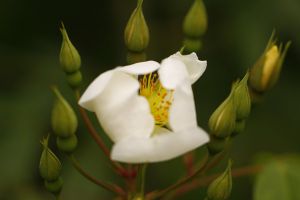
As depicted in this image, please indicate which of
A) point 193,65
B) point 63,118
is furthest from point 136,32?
point 63,118

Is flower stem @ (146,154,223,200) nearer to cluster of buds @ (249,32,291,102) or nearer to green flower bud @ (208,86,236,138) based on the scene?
green flower bud @ (208,86,236,138)

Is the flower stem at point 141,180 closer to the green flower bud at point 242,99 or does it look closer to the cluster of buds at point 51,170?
the cluster of buds at point 51,170

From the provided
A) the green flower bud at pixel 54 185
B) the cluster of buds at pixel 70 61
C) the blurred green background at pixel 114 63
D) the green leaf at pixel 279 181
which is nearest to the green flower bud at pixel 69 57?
the cluster of buds at pixel 70 61

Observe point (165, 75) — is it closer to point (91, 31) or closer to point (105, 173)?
point (105, 173)

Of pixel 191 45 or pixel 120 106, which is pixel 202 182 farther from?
pixel 120 106

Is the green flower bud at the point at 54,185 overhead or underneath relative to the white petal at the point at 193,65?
underneath

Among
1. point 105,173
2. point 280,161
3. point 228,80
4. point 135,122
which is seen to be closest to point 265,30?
point 228,80
